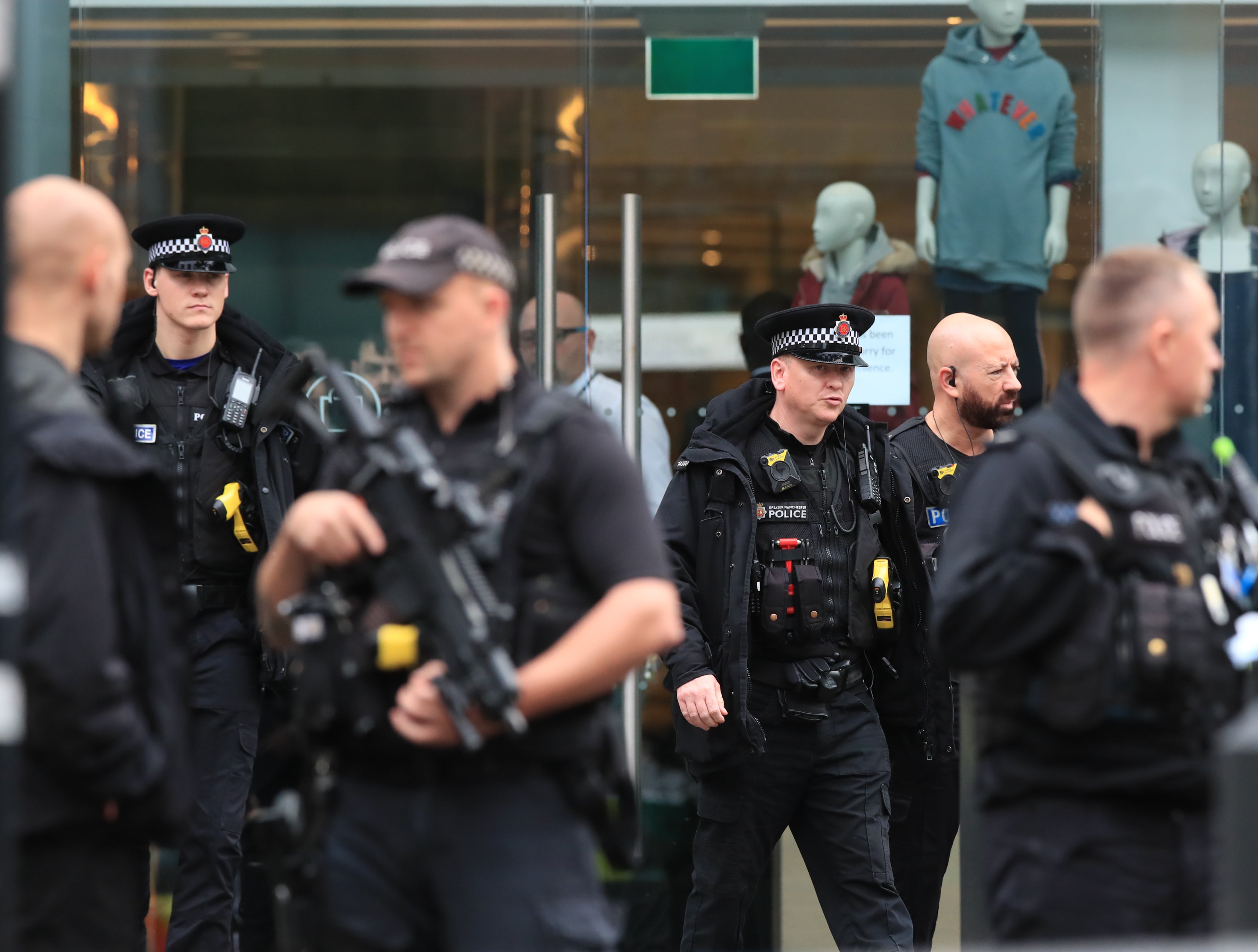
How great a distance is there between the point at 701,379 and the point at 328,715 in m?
3.56

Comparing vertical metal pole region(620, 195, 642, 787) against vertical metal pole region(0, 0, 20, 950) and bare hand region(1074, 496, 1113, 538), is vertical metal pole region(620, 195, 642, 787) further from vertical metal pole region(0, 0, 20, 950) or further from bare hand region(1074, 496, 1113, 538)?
vertical metal pole region(0, 0, 20, 950)

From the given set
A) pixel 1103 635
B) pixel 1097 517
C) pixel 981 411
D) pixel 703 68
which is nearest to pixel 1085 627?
pixel 1103 635

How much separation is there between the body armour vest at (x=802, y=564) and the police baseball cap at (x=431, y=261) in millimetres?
2361

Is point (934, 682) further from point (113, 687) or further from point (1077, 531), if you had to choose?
point (113, 687)

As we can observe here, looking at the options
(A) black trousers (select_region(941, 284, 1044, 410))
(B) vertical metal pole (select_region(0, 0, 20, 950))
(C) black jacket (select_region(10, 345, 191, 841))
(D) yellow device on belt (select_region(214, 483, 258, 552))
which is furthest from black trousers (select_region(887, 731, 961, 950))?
(B) vertical metal pole (select_region(0, 0, 20, 950))

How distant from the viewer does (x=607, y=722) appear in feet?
9.82

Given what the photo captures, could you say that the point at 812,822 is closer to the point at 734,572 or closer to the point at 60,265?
the point at 734,572

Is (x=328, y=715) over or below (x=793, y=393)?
below

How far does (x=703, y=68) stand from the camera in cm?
623

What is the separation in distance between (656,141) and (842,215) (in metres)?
0.75

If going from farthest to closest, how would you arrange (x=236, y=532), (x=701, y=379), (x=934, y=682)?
(x=701, y=379) → (x=934, y=682) → (x=236, y=532)

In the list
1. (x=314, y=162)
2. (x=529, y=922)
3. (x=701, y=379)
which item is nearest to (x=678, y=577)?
(x=701, y=379)

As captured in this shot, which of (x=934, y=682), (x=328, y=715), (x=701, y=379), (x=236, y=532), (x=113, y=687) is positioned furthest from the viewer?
(x=701, y=379)

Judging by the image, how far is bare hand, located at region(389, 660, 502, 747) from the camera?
2.78 meters
